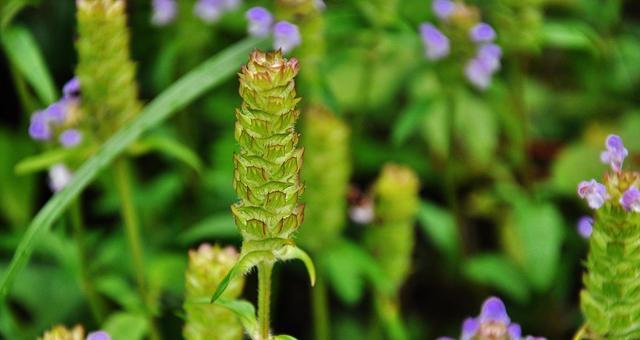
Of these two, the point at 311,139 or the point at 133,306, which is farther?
the point at 311,139

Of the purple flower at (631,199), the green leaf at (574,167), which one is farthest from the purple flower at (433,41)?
the purple flower at (631,199)

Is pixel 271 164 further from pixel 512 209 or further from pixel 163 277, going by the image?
pixel 512 209

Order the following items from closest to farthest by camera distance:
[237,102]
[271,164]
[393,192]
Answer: [271,164]
[393,192]
[237,102]

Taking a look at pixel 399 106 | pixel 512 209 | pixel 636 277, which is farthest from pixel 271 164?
pixel 399 106

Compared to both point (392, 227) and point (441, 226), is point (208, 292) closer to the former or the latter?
point (392, 227)

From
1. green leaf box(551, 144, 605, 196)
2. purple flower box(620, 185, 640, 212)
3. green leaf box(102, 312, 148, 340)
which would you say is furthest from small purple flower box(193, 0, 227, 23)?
purple flower box(620, 185, 640, 212)

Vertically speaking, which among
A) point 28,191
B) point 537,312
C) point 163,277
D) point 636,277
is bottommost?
point 636,277
